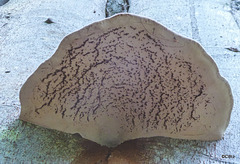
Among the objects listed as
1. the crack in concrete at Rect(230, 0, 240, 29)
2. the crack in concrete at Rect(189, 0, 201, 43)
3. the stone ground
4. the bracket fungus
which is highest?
the bracket fungus

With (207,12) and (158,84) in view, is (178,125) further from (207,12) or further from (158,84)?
(207,12)

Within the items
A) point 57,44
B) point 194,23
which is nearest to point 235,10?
point 194,23

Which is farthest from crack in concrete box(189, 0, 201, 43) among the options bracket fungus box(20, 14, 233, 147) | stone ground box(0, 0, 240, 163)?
bracket fungus box(20, 14, 233, 147)

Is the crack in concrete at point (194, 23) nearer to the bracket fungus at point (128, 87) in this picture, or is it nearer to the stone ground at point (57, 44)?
the stone ground at point (57, 44)

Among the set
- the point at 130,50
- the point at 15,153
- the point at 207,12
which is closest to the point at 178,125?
the point at 130,50

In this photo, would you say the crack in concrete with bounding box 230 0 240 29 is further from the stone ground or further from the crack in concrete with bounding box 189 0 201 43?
the crack in concrete with bounding box 189 0 201 43

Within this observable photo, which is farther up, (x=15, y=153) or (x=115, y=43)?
(x=115, y=43)
